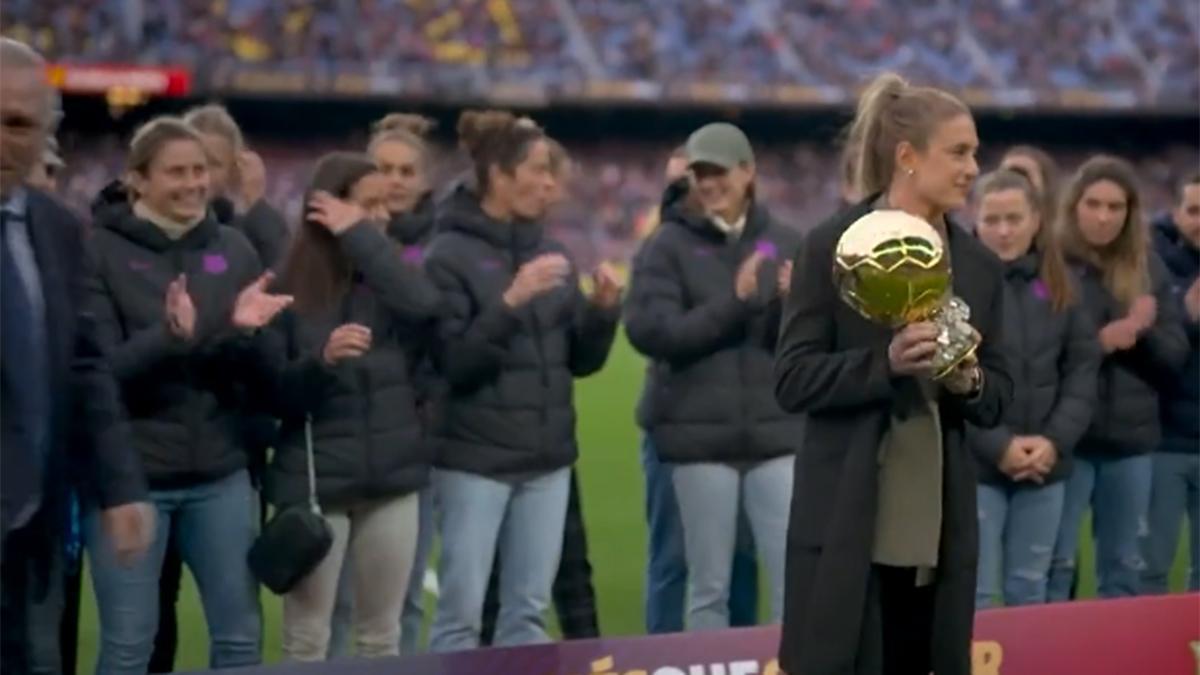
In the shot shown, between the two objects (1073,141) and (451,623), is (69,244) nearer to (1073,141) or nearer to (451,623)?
(451,623)

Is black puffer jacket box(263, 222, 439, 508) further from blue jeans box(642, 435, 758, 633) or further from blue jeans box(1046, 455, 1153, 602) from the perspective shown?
Result: blue jeans box(1046, 455, 1153, 602)

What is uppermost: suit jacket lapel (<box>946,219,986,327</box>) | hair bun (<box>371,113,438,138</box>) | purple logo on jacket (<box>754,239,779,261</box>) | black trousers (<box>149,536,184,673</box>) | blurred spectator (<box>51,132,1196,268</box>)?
blurred spectator (<box>51,132,1196,268</box>)

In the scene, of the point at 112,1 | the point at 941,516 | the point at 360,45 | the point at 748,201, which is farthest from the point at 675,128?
the point at 941,516

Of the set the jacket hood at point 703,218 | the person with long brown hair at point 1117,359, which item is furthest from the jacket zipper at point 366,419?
the person with long brown hair at point 1117,359

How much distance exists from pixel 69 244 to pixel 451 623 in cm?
271

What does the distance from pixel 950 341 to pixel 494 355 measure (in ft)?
8.22

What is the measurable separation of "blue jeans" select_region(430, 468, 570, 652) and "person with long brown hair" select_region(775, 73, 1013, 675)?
2172mm

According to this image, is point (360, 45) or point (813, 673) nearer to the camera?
point (813, 673)

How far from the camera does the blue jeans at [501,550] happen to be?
262 inches

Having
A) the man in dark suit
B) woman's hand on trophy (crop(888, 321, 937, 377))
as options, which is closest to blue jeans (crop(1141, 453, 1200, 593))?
woman's hand on trophy (crop(888, 321, 937, 377))

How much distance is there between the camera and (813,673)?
4500 millimetres

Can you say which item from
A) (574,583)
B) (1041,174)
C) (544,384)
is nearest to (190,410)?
(544,384)

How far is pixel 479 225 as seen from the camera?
6742mm

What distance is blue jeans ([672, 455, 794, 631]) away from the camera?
6957 mm
